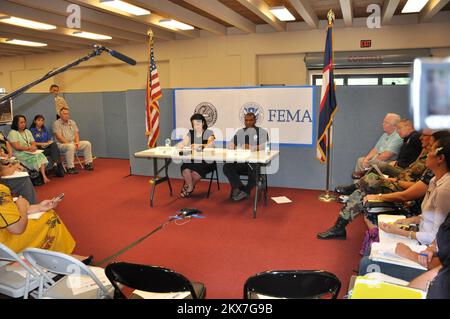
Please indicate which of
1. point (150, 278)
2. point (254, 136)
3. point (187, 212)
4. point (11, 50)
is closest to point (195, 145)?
point (254, 136)

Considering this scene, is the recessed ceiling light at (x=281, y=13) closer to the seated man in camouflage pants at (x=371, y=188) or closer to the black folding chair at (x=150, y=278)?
the seated man in camouflage pants at (x=371, y=188)

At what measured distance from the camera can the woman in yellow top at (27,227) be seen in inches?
89.4

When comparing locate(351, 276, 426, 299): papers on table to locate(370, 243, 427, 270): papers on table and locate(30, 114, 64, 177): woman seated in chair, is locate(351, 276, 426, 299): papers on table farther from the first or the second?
locate(30, 114, 64, 177): woman seated in chair

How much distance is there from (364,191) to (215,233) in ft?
4.78

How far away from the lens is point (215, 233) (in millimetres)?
3711

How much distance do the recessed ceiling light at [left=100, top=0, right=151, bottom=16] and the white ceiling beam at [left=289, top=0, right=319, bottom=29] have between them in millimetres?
2436

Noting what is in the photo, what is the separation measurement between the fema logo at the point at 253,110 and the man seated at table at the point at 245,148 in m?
0.33

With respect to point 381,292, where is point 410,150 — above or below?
above

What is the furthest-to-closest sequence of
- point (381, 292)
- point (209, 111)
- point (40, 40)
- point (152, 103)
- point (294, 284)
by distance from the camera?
1. point (40, 40)
2. point (209, 111)
3. point (152, 103)
4. point (294, 284)
5. point (381, 292)

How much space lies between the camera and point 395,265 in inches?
80.0

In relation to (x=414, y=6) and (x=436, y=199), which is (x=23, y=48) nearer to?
(x=414, y=6)
